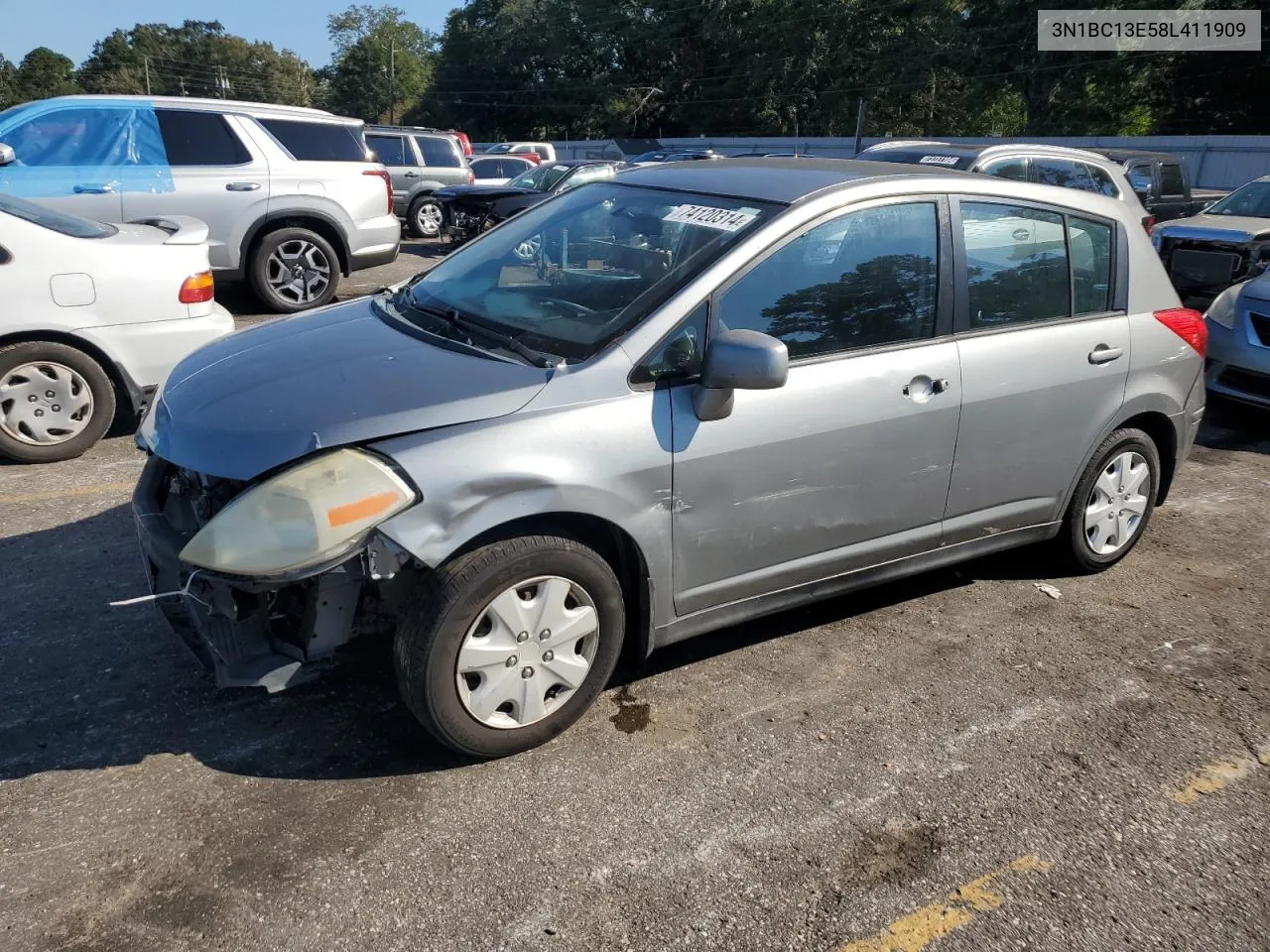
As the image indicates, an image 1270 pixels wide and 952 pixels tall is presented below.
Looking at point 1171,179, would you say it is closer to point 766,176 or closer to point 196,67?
point 766,176

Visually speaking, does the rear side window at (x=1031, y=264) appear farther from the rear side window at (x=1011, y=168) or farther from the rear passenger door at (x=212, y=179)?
the rear passenger door at (x=212, y=179)

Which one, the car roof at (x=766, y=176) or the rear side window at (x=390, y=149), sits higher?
the rear side window at (x=390, y=149)

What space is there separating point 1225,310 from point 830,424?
5.47 meters

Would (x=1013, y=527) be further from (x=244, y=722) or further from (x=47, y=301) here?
(x=47, y=301)

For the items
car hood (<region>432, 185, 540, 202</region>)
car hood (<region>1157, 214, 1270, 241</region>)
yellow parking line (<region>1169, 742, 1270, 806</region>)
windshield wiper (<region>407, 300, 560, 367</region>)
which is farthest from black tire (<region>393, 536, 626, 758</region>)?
car hood (<region>432, 185, 540, 202</region>)

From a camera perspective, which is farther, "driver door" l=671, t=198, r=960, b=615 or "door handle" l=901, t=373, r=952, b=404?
"door handle" l=901, t=373, r=952, b=404

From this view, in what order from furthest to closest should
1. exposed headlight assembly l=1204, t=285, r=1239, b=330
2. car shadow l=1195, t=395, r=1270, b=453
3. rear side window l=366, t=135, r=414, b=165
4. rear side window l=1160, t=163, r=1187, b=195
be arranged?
rear side window l=366, t=135, r=414, b=165 < rear side window l=1160, t=163, r=1187, b=195 < exposed headlight assembly l=1204, t=285, r=1239, b=330 < car shadow l=1195, t=395, r=1270, b=453

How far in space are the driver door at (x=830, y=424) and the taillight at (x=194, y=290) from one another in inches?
151

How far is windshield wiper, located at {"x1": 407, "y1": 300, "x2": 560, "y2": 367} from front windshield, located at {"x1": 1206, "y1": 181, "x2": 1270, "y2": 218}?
33.3ft

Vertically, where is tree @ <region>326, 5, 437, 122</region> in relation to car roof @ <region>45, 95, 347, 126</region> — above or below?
→ above

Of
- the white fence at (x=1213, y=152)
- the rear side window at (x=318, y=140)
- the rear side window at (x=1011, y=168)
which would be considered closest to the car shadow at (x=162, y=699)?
the rear side window at (x=318, y=140)

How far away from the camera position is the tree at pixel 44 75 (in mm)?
93625

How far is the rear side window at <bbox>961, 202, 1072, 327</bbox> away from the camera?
3.83m

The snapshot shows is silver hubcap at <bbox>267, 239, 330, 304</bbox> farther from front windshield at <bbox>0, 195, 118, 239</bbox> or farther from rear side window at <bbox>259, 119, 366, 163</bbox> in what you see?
front windshield at <bbox>0, 195, 118, 239</bbox>
